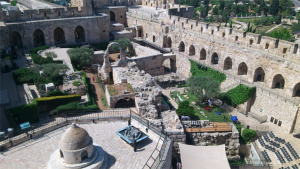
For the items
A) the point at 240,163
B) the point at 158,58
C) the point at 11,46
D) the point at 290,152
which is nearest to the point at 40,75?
the point at 11,46

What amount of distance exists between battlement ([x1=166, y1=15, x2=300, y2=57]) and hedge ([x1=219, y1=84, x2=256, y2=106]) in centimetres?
375

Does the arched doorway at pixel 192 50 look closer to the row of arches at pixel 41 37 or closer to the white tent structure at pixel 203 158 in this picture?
the row of arches at pixel 41 37

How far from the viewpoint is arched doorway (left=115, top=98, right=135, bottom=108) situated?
2202 cm

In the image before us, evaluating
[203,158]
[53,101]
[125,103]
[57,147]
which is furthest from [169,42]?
[57,147]

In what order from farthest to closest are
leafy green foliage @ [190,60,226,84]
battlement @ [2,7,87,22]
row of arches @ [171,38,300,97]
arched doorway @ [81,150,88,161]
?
battlement @ [2,7,87,22] < leafy green foliage @ [190,60,226,84] < row of arches @ [171,38,300,97] < arched doorway @ [81,150,88,161]

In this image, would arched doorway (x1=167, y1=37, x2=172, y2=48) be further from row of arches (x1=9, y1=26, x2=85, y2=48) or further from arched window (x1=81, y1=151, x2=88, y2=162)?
arched window (x1=81, y1=151, x2=88, y2=162)

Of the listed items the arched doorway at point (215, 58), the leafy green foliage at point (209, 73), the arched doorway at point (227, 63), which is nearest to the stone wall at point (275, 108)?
the leafy green foliage at point (209, 73)

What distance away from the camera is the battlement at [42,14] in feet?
98.7

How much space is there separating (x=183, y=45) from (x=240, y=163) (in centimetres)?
1723

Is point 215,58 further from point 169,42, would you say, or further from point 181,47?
point 169,42

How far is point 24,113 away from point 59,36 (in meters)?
20.2

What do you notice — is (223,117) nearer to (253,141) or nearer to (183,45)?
(253,141)

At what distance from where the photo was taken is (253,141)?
2031 centimetres

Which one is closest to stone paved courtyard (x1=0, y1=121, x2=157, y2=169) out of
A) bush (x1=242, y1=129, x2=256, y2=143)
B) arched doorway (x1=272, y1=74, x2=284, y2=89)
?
bush (x1=242, y1=129, x2=256, y2=143)
